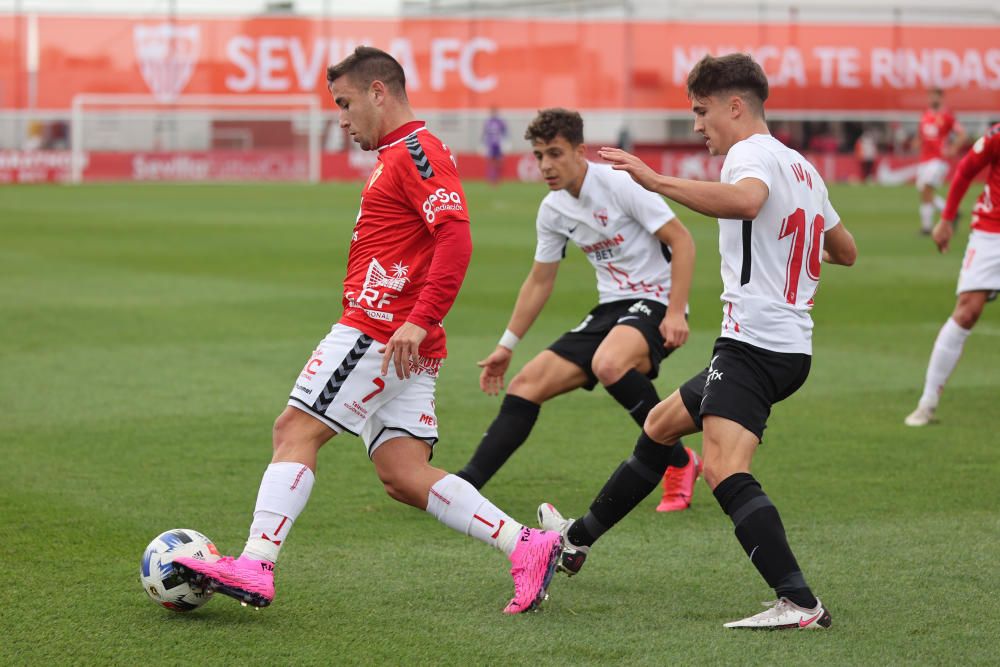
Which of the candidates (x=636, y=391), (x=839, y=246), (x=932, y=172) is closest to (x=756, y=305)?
(x=839, y=246)

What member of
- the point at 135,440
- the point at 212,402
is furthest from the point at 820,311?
the point at 135,440

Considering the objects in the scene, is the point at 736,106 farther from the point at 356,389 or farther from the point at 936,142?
the point at 936,142

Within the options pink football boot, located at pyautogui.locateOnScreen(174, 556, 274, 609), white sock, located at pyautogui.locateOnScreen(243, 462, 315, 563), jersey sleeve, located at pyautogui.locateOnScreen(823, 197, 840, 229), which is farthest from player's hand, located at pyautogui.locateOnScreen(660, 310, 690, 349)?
pink football boot, located at pyautogui.locateOnScreen(174, 556, 274, 609)

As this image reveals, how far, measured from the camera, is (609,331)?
23.3 ft

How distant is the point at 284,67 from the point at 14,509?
4167 cm

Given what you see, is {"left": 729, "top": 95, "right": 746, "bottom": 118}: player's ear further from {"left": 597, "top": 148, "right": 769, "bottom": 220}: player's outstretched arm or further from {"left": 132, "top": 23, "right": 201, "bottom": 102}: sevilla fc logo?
{"left": 132, "top": 23, "right": 201, "bottom": 102}: sevilla fc logo

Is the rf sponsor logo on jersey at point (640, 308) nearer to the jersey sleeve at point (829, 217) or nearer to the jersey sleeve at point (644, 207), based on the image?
the jersey sleeve at point (644, 207)

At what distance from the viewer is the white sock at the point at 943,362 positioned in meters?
9.00

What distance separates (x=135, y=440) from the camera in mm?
8258

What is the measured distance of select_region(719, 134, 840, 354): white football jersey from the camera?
16.1 ft

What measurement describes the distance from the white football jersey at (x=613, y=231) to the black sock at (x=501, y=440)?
2.49 feet

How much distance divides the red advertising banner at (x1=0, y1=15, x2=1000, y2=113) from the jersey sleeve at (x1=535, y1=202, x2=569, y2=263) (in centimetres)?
3980

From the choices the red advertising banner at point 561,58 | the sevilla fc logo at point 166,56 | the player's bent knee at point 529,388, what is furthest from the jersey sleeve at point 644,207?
the sevilla fc logo at point 166,56

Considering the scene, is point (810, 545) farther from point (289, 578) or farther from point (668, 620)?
point (289, 578)
